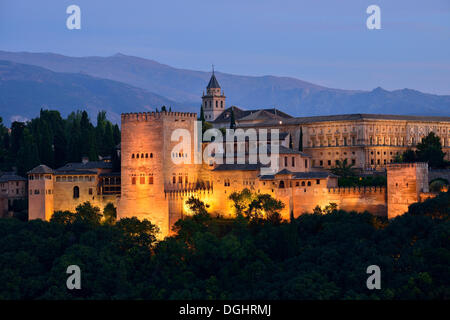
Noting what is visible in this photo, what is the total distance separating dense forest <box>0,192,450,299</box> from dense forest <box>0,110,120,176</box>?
1297cm

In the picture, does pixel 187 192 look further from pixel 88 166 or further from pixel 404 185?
pixel 404 185

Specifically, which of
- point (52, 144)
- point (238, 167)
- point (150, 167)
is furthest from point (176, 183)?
point (52, 144)

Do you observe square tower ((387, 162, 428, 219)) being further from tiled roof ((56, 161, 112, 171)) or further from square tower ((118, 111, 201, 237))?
tiled roof ((56, 161, 112, 171))

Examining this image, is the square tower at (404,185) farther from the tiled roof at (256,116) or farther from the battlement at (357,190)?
the tiled roof at (256,116)

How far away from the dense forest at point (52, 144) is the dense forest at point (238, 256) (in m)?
13.0

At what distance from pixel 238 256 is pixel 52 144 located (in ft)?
112

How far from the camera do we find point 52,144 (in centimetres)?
8488

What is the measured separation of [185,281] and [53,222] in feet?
48.8

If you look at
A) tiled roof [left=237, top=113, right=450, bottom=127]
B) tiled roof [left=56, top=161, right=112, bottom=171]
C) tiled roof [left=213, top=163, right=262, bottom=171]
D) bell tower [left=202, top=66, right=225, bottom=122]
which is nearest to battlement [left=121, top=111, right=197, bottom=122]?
tiled roof [left=213, top=163, right=262, bottom=171]

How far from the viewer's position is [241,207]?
63.7 meters

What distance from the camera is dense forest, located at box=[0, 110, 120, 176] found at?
77.6 meters

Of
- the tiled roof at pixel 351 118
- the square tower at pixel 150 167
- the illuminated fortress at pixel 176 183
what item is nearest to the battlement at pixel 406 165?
the illuminated fortress at pixel 176 183

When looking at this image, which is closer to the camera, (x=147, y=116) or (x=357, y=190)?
(x=357, y=190)
